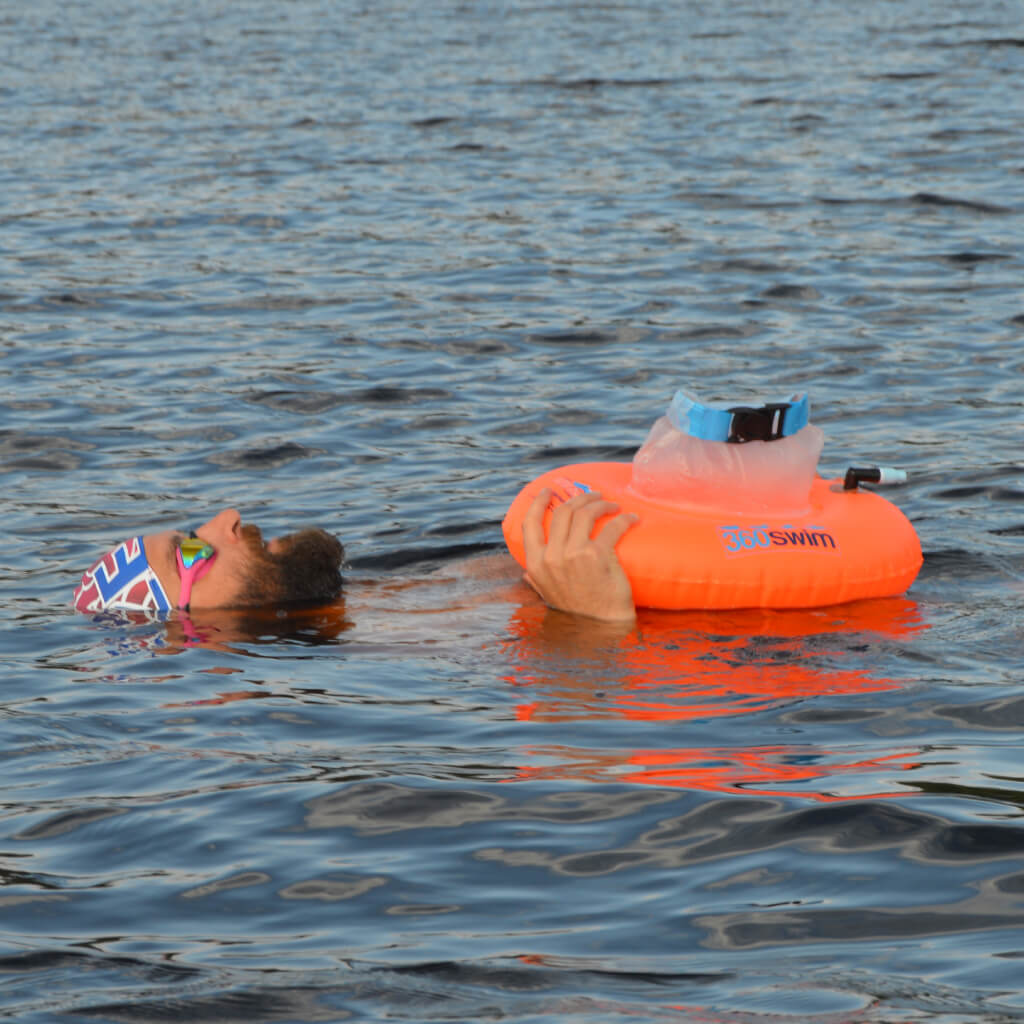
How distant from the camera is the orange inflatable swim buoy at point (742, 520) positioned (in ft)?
23.1

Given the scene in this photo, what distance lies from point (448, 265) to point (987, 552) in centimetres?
813

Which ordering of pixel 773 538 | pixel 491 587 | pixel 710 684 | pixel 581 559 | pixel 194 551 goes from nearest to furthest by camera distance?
pixel 710 684, pixel 581 559, pixel 773 538, pixel 194 551, pixel 491 587

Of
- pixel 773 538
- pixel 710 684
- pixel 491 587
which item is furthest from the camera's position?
pixel 491 587

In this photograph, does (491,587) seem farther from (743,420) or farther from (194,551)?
(743,420)

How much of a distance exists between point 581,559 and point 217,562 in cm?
164

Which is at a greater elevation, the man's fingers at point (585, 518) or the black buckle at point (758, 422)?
the black buckle at point (758, 422)

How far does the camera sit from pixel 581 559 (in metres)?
6.97

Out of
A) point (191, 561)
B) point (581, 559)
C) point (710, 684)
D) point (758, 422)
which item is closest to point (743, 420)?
point (758, 422)

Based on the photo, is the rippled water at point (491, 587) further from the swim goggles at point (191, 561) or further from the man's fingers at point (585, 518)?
the man's fingers at point (585, 518)

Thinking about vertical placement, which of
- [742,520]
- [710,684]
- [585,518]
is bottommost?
[710,684]

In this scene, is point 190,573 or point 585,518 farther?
point 190,573

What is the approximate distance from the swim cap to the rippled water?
0.12m

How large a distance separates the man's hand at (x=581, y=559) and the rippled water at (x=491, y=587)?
0.13 metres

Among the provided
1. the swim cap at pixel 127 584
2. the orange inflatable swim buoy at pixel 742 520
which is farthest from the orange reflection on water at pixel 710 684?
the swim cap at pixel 127 584
